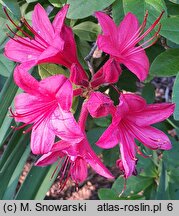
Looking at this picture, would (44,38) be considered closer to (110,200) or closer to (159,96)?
(110,200)

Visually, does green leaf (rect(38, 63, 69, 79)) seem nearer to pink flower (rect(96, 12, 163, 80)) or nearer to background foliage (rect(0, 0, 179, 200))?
background foliage (rect(0, 0, 179, 200))

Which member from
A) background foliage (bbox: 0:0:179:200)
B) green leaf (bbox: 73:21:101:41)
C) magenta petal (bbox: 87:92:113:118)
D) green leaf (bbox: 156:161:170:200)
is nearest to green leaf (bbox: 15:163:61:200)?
background foliage (bbox: 0:0:179:200)

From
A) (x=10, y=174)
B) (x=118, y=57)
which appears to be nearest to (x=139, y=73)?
(x=118, y=57)

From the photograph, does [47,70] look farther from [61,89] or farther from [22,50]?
[61,89]

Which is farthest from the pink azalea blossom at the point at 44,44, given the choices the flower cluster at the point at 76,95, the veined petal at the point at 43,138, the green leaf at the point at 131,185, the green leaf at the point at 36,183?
the green leaf at the point at 131,185

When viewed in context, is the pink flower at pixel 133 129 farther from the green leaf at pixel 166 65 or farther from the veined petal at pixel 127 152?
the green leaf at pixel 166 65

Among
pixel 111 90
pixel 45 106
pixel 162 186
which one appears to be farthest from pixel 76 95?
pixel 162 186

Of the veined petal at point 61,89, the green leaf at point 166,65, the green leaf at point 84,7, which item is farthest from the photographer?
the green leaf at point 166,65
